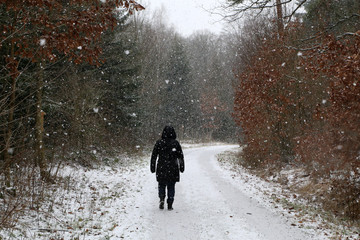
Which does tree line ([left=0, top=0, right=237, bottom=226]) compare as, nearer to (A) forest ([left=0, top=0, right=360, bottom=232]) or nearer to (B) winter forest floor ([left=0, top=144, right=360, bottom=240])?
(A) forest ([left=0, top=0, right=360, bottom=232])

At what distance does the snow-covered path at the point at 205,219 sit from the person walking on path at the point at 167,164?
0.52 meters

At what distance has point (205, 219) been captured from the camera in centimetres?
649

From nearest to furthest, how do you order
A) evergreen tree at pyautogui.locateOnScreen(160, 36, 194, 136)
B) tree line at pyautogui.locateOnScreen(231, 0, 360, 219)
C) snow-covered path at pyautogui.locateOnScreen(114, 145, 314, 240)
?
snow-covered path at pyautogui.locateOnScreen(114, 145, 314, 240)
tree line at pyautogui.locateOnScreen(231, 0, 360, 219)
evergreen tree at pyautogui.locateOnScreen(160, 36, 194, 136)

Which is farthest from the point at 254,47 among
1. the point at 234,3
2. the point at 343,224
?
the point at 343,224

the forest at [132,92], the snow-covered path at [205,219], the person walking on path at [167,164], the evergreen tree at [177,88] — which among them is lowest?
the snow-covered path at [205,219]

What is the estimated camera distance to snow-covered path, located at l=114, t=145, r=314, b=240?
552 cm

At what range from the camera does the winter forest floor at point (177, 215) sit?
5500mm

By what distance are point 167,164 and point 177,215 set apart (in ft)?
4.44

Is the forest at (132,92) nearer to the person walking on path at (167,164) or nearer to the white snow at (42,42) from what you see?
the white snow at (42,42)

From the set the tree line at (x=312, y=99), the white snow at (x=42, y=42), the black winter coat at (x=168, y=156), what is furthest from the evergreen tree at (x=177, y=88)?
the white snow at (x=42, y=42)

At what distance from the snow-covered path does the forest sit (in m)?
2.07

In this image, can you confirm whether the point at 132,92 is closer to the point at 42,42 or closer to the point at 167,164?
the point at 167,164

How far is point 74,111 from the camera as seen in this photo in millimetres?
12492

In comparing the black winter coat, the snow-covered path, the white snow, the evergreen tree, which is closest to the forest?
the white snow
